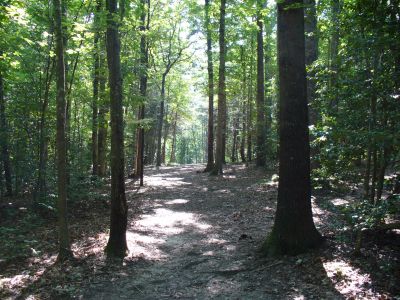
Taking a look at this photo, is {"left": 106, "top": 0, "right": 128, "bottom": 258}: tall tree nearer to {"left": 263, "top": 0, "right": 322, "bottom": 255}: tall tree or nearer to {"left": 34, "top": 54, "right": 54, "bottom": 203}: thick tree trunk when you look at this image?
{"left": 263, "top": 0, "right": 322, "bottom": 255}: tall tree

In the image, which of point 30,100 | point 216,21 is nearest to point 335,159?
point 30,100

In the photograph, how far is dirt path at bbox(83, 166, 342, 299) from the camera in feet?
19.2

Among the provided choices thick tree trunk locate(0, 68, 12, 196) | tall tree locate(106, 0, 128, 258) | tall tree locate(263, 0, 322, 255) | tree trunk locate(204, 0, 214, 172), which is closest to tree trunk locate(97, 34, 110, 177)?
thick tree trunk locate(0, 68, 12, 196)

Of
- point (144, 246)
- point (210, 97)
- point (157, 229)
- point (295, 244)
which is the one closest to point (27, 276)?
point (144, 246)

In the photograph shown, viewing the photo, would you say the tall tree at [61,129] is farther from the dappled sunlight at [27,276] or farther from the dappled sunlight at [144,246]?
the dappled sunlight at [144,246]

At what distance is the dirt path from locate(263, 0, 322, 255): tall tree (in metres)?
0.51

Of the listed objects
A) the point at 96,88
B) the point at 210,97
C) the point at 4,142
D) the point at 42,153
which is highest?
the point at 210,97

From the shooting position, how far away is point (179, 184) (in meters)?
18.3

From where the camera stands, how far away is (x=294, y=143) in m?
6.69

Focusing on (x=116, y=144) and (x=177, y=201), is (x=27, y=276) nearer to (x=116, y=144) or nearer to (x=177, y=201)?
(x=116, y=144)

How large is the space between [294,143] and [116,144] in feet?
12.3

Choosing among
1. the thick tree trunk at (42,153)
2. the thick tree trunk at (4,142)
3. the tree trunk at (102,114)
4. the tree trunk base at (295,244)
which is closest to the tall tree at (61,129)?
the thick tree trunk at (42,153)

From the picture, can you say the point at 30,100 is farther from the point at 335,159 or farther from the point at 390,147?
the point at 390,147

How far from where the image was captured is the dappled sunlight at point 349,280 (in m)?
4.94
